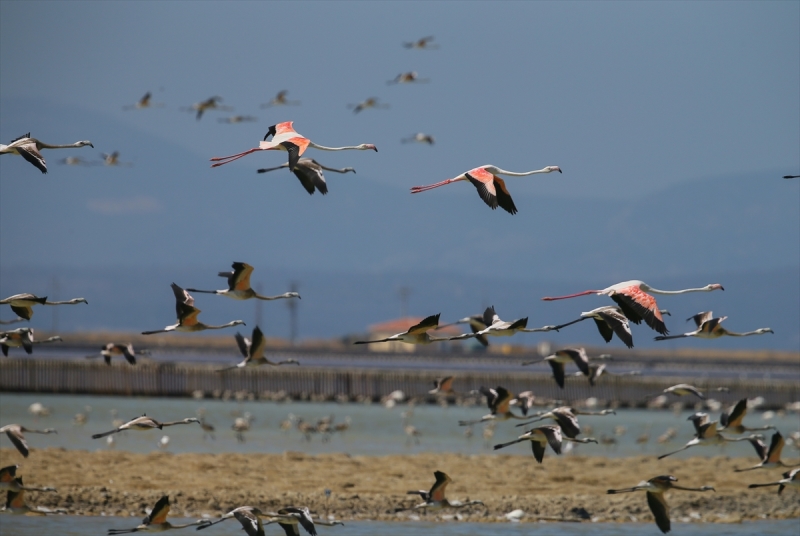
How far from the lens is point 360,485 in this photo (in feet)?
72.4

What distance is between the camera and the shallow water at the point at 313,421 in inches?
1174

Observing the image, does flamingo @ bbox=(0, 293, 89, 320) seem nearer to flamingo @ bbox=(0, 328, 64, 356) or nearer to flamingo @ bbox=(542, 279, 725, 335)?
flamingo @ bbox=(0, 328, 64, 356)

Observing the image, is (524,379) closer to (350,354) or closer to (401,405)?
(401,405)

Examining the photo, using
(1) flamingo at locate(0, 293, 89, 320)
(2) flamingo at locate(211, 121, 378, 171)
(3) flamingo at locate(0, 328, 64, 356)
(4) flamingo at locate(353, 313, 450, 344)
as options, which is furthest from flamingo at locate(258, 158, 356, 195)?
(3) flamingo at locate(0, 328, 64, 356)

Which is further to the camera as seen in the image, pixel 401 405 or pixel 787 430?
pixel 401 405

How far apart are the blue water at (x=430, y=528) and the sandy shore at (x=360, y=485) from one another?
451 mm

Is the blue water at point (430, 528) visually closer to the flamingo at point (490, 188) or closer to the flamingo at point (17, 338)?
the flamingo at point (17, 338)

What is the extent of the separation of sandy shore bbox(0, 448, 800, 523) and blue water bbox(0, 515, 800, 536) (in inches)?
17.8

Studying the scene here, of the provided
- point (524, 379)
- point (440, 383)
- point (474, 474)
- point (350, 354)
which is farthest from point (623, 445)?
point (350, 354)

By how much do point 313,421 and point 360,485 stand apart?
1943 centimetres

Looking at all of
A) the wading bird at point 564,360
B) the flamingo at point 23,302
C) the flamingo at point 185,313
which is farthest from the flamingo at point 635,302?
the flamingo at point 23,302

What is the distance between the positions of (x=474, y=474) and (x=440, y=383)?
430 cm

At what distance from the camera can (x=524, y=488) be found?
22641 mm

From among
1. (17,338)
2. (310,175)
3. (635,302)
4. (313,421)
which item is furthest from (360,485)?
(313,421)
